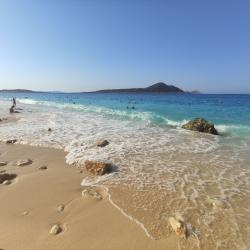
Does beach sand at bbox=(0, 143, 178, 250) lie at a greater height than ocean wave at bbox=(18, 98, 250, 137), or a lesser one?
greater

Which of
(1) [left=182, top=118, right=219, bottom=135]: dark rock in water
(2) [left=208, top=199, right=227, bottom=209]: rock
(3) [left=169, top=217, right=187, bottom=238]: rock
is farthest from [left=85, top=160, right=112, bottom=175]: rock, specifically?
(1) [left=182, top=118, right=219, bottom=135]: dark rock in water

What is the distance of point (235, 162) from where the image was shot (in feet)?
27.3

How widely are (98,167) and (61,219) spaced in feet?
8.60

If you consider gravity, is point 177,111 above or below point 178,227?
below

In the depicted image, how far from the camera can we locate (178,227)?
170 inches

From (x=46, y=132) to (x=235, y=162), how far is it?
32.3ft

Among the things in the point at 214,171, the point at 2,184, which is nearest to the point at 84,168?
the point at 2,184

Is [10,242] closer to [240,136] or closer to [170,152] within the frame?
[170,152]

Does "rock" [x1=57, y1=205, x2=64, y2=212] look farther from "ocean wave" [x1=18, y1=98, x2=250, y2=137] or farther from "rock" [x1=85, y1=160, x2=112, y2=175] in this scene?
"ocean wave" [x1=18, y1=98, x2=250, y2=137]

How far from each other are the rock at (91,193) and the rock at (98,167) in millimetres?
1084

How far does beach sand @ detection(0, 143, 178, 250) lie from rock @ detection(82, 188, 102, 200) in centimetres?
12

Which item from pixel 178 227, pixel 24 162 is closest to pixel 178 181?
pixel 178 227

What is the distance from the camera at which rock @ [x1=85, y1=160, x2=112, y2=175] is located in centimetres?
711

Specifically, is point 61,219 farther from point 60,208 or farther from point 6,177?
point 6,177
